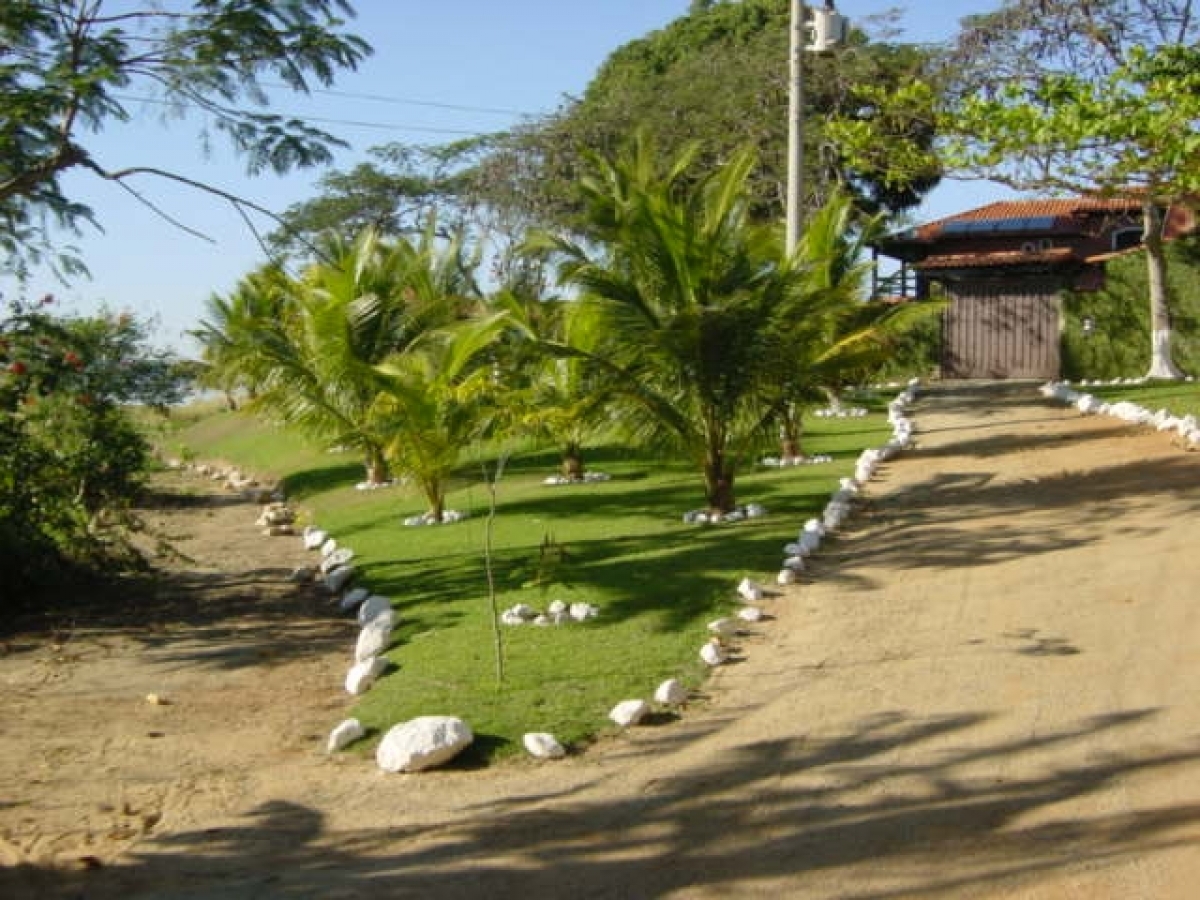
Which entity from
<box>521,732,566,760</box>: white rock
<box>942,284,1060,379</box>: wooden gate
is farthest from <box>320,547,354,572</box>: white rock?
<box>942,284,1060,379</box>: wooden gate

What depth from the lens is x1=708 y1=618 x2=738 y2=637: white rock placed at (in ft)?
23.5

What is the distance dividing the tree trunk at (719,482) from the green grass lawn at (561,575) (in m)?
0.39

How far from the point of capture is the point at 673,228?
10.4 m

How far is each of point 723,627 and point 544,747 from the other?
185 cm

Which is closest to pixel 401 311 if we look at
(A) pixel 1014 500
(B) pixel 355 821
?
(A) pixel 1014 500

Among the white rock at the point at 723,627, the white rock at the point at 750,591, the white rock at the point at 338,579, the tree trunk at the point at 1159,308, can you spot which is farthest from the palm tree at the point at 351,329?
the tree trunk at the point at 1159,308

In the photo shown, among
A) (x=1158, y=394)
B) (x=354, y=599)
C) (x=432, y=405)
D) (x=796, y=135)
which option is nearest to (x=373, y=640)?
(x=354, y=599)

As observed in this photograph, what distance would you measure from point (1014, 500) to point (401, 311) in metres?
8.08

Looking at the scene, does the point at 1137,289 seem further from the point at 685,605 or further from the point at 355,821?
the point at 355,821

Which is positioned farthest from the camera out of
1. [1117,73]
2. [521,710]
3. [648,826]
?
[1117,73]

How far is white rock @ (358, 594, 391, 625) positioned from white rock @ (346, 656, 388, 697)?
136cm

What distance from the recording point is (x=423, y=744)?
Result: 563 cm

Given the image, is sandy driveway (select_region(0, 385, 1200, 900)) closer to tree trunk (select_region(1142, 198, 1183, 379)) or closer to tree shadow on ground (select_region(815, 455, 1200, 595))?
tree shadow on ground (select_region(815, 455, 1200, 595))

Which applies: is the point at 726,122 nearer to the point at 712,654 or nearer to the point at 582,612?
the point at 582,612
